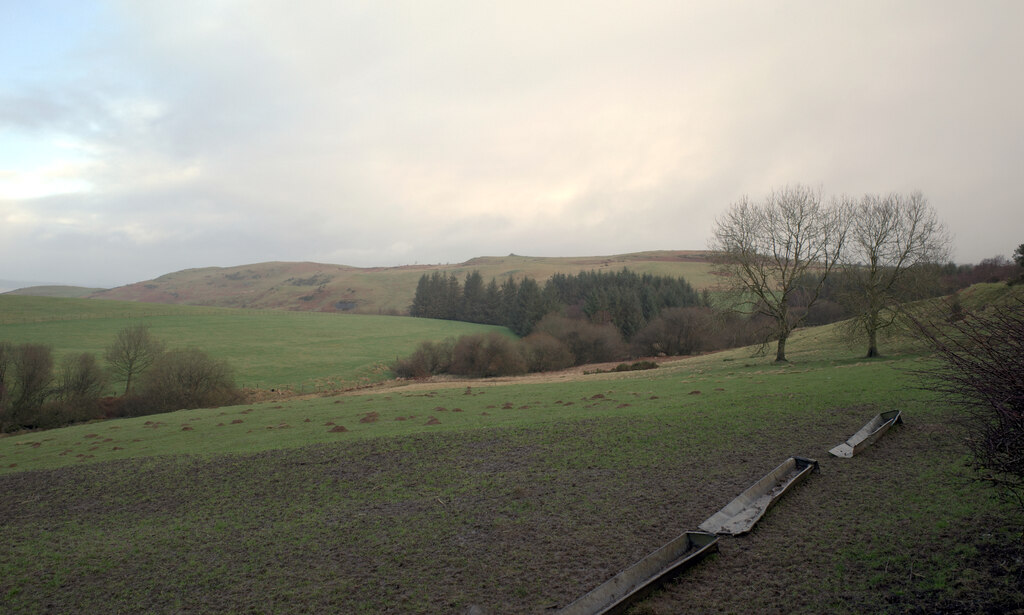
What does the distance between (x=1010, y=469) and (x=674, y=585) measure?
431 cm

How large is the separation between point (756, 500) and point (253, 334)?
80.8m

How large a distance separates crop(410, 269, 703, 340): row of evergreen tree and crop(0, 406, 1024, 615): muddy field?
71.4 metres

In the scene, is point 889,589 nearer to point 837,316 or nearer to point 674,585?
point 674,585

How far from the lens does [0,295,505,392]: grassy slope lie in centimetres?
5956

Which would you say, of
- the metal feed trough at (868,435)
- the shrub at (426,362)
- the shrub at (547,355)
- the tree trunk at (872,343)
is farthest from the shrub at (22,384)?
the tree trunk at (872,343)

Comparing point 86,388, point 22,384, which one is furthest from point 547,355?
point 22,384

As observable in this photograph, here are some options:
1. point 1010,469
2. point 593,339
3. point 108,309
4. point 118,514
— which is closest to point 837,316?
point 593,339

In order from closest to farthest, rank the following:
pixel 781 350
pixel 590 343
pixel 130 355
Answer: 1. pixel 781 350
2. pixel 130 355
3. pixel 590 343

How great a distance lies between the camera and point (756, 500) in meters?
9.81

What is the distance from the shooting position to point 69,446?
75.6 feet

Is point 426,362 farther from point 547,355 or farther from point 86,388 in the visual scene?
point 86,388

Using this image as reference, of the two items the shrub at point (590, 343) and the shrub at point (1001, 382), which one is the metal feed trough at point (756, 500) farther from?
the shrub at point (590, 343)

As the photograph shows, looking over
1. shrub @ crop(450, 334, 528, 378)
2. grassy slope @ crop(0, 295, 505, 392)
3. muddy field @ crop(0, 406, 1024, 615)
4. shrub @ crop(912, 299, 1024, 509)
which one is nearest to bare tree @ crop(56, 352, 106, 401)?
grassy slope @ crop(0, 295, 505, 392)

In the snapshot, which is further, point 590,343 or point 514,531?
point 590,343
